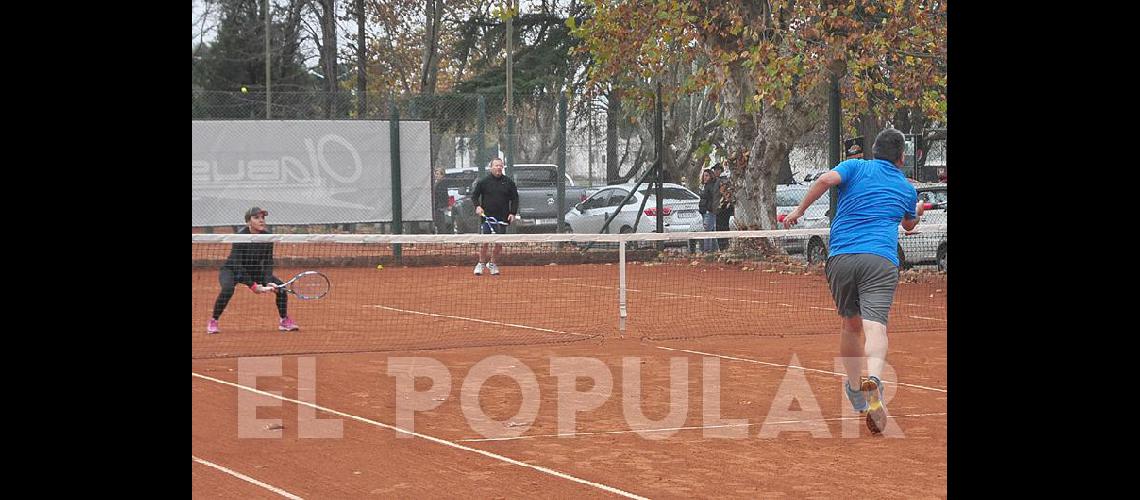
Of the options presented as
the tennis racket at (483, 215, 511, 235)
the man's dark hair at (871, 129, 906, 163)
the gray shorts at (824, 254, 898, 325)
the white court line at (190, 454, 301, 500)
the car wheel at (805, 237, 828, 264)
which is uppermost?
the man's dark hair at (871, 129, 906, 163)

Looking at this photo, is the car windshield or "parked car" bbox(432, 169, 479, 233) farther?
"parked car" bbox(432, 169, 479, 233)

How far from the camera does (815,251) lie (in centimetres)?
2080

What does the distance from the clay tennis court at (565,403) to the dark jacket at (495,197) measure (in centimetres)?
327

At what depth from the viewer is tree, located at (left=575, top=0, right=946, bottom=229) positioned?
17.4 m

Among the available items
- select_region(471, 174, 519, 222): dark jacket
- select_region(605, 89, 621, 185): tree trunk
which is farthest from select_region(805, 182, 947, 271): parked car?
select_region(605, 89, 621, 185): tree trunk

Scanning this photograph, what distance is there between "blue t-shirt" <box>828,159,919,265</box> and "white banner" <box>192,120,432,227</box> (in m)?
15.5

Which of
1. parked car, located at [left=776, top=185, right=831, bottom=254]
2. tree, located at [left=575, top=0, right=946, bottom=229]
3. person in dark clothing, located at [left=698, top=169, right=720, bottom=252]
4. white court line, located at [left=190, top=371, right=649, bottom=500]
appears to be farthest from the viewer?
person in dark clothing, located at [left=698, top=169, right=720, bottom=252]

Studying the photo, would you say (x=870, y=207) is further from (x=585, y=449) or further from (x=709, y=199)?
(x=709, y=199)

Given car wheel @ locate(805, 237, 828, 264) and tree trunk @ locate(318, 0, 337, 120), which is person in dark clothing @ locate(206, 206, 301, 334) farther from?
tree trunk @ locate(318, 0, 337, 120)

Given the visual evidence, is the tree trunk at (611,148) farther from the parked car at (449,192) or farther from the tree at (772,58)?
the parked car at (449,192)

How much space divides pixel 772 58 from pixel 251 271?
8.12 meters

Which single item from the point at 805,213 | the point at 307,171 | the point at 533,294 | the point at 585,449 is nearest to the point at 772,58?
the point at 805,213

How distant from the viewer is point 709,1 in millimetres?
20000
